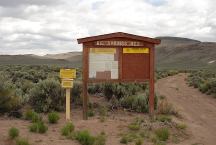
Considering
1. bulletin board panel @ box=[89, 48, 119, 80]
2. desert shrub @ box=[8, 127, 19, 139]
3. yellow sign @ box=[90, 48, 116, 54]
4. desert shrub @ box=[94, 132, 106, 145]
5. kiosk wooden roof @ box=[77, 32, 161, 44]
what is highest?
kiosk wooden roof @ box=[77, 32, 161, 44]

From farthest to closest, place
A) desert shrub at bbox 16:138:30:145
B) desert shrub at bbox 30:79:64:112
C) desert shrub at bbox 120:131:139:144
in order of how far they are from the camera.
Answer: desert shrub at bbox 30:79:64:112, desert shrub at bbox 120:131:139:144, desert shrub at bbox 16:138:30:145

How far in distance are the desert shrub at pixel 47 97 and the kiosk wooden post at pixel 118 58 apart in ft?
4.73

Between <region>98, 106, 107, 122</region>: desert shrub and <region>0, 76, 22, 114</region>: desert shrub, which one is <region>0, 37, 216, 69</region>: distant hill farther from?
<region>0, 76, 22, 114</region>: desert shrub

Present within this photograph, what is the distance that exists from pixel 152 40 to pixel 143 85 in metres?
8.61

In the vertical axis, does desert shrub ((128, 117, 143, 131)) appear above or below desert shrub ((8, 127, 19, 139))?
below

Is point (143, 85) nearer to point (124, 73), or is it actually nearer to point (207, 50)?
point (124, 73)

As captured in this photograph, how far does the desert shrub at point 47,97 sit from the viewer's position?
15445 millimetres

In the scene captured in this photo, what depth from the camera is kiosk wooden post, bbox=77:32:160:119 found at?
49.0ft

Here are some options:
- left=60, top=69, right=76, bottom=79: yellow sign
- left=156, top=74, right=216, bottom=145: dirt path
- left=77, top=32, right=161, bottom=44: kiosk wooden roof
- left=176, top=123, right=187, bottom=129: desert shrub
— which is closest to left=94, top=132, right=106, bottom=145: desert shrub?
left=156, top=74, right=216, bottom=145: dirt path

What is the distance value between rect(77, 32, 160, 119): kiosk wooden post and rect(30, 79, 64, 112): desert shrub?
1442mm

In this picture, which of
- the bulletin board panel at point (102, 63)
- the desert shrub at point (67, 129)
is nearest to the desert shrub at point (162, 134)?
the desert shrub at point (67, 129)

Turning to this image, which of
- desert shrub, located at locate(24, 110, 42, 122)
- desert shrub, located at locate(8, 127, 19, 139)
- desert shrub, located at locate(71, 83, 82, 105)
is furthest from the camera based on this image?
desert shrub, located at locate(71, 83, 82, 105)

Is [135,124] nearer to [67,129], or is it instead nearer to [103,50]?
[67,129]

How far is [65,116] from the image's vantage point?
14.8 metres
